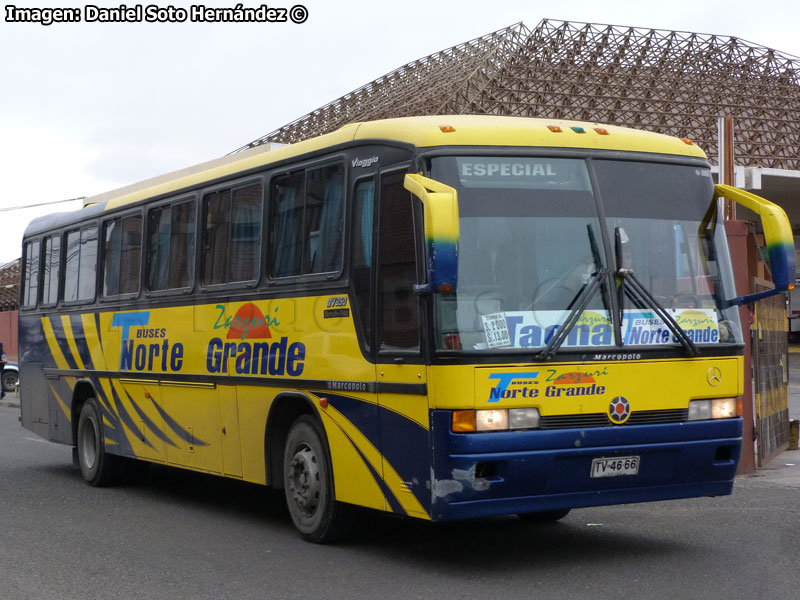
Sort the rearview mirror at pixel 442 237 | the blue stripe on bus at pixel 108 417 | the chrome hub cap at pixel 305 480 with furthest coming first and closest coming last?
the blue stripe on bus at pixel 108 417, the chrome hub cap at pixel 305 480, the rearview mirror at pixel 442 237

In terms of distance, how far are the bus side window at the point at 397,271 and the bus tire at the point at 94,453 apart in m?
6.12

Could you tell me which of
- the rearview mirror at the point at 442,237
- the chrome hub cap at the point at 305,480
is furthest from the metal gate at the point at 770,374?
the rearview mirror at the point at 442,237

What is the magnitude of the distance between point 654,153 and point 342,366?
2.55 m

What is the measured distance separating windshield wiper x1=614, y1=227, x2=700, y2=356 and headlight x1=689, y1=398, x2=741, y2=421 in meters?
0.34

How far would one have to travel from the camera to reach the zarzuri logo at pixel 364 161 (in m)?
8.19

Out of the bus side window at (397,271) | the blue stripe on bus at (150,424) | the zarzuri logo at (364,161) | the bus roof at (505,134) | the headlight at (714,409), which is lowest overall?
the blue stripe on bus at (150,424)

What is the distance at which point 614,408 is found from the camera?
7590 millimetres

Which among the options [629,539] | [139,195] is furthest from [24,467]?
[629,539]

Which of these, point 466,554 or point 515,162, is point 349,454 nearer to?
point 466,554

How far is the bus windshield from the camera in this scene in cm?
739

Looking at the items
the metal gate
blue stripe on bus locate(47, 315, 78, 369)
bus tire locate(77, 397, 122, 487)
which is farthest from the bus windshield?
blue stripe on bus locate(47, 315, 78, 369)

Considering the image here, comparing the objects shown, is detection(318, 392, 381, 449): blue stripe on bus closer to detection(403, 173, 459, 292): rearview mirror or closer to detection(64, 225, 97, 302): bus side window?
detection(403, 173, 459, 292): rearview mirror

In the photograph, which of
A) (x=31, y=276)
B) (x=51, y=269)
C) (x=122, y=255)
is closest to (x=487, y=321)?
(x=122, y=255)

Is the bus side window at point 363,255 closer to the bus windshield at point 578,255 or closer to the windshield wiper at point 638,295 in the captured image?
the bus windshield at point 578,255
